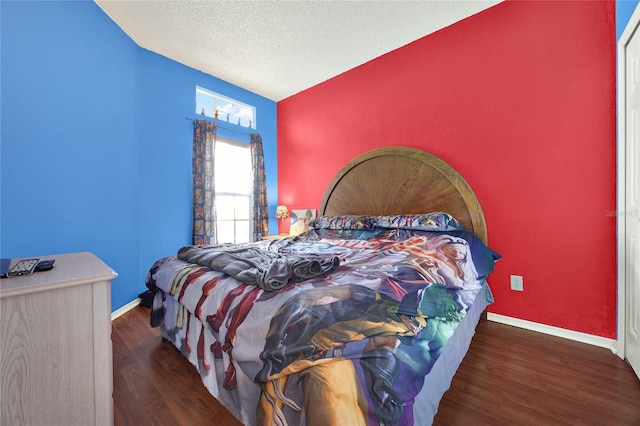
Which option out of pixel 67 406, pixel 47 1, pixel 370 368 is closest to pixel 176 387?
pixel 67 406

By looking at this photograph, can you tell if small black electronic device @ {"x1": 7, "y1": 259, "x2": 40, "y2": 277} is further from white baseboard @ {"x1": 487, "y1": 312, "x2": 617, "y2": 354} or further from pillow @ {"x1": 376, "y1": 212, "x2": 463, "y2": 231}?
white baseboard @ {"x1": 487, "y1": 312, "x2": 617, "y2": 354}

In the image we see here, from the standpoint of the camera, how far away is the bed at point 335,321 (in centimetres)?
75

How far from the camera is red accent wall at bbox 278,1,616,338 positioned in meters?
1.85

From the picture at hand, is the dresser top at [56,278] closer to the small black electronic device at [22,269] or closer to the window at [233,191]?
the small black electronic device at [22,269]

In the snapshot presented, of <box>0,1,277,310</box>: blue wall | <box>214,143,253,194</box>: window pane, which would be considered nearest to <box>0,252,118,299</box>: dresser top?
<box>0,1,277,310</box>: blue wall

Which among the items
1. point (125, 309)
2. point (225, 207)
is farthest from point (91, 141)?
point (225, 207)

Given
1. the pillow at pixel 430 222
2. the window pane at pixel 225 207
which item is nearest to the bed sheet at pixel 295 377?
the pillow at pixel 430 222

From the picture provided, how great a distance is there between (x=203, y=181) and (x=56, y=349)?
2724 mm

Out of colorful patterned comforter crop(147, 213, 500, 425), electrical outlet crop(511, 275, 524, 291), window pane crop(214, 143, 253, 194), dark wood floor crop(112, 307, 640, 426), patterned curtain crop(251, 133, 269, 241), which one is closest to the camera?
colorful patterned comforter crop(147, 213, 500, 425)

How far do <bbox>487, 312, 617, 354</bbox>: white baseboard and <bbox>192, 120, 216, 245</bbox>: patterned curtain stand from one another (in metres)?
3.28

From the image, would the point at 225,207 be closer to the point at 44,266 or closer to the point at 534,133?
the point at 44,266

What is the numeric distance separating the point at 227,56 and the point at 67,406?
3.34m

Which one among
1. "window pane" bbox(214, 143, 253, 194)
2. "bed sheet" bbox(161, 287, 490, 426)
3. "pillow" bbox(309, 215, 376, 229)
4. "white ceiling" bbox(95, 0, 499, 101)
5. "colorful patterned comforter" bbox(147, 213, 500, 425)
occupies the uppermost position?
"white ceiling" bbox(95, 0, 499, 101)

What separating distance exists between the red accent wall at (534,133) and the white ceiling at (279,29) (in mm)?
323
